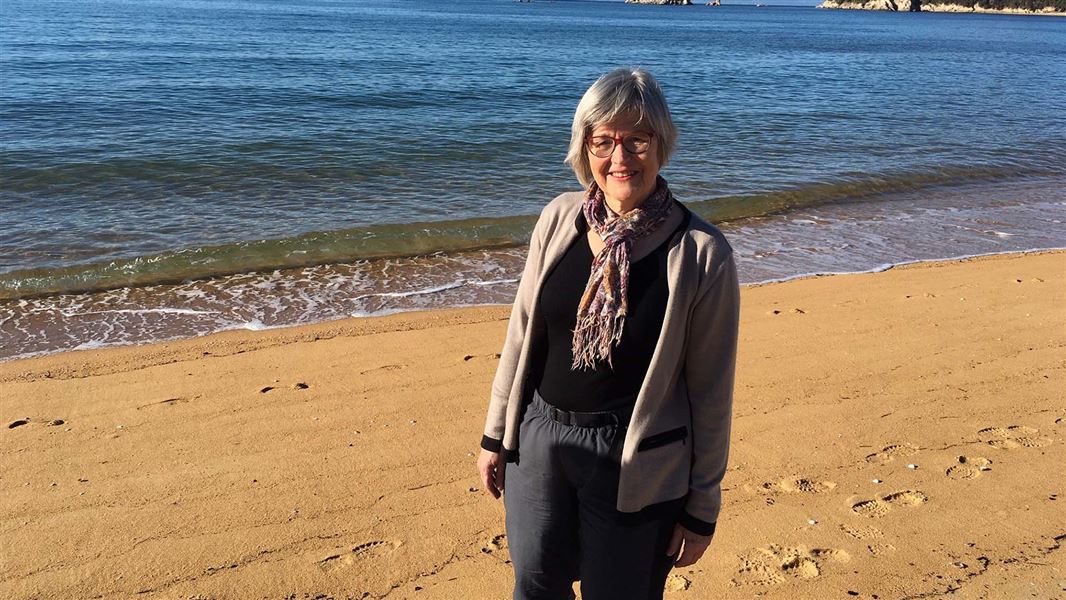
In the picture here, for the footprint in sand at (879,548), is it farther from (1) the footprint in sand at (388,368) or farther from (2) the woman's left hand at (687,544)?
(1) the footprint in sand at (388,368)

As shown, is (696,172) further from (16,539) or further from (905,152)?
(16,539)

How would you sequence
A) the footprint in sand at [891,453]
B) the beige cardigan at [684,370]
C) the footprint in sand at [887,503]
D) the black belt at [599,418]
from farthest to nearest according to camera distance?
the footprint in sand at [891,453], the footprint in sand at [887,503], the black belt at [599,418], the beige cardigan at [684,370]

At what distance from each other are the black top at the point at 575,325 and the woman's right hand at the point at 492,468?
1.11 feet

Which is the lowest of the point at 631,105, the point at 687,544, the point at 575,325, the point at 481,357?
the point at 481,357

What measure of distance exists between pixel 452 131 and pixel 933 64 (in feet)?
117

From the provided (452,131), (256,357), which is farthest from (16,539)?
(452,131)

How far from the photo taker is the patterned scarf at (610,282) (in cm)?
209

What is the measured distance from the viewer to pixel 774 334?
6418 millimetres

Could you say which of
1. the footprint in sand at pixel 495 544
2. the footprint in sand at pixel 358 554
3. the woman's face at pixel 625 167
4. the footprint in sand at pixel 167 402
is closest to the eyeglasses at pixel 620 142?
the woman's face at pixel 625 167

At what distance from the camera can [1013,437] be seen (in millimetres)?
4621

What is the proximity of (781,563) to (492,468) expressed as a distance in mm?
1700

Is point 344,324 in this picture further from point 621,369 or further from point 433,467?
point 621,369

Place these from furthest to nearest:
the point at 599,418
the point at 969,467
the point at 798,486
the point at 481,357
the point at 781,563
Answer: the point at 481,357
the point at 969,467
the point at 798,486
the point at 781,563
the point at 599,418

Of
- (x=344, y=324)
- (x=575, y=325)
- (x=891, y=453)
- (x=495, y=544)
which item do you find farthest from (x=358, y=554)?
(x=344, y=324)
